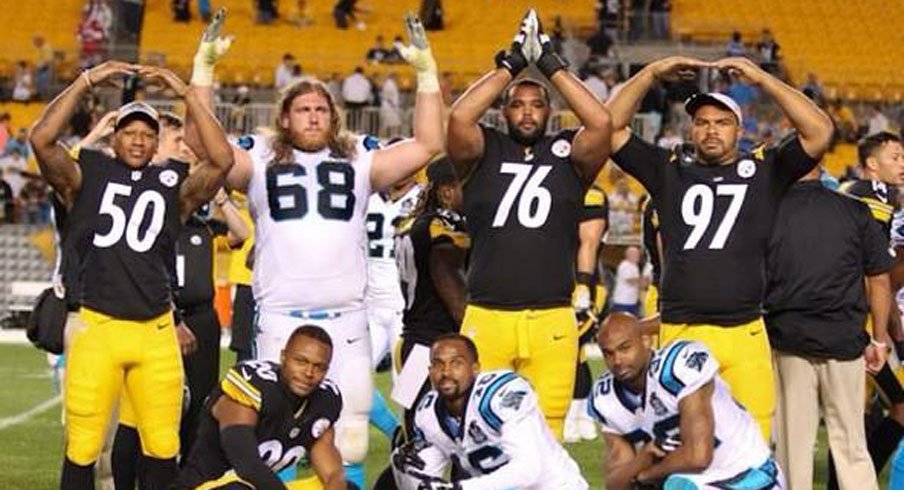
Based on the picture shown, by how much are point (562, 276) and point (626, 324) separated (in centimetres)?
84

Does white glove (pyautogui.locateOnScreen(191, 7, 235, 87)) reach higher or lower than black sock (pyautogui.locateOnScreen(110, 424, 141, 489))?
higher

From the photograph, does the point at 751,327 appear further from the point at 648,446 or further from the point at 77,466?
the point at 77,466

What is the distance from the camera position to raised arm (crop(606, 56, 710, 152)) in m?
7.66

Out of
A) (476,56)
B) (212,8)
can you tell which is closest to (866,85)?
(476,56)

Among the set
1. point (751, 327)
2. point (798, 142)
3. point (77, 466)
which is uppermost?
point (798, 142)

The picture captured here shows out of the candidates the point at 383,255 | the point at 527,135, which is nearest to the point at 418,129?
the point at 527,135

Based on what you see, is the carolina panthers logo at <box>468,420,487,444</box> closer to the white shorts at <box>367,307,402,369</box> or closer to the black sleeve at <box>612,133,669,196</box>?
the black sleeve at <box>612,133,669,196</box>

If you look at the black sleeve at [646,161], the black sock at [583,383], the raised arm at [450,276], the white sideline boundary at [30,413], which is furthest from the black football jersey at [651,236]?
the white sideline boundary at [30,413]

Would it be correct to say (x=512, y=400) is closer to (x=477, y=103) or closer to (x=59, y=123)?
(x=477, y=103)

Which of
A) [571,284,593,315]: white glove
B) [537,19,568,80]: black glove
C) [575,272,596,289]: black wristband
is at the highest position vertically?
[537,19,568,80]: black glove

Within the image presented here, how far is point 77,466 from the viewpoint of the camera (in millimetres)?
7727

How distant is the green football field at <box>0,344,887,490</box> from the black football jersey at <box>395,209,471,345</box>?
1185mm

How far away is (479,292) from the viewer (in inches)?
305

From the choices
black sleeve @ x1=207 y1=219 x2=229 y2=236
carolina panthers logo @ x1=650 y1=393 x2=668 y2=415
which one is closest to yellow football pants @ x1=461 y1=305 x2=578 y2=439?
carolina panthers logo @ x1=650 y1=393 x2=668 y2=415
